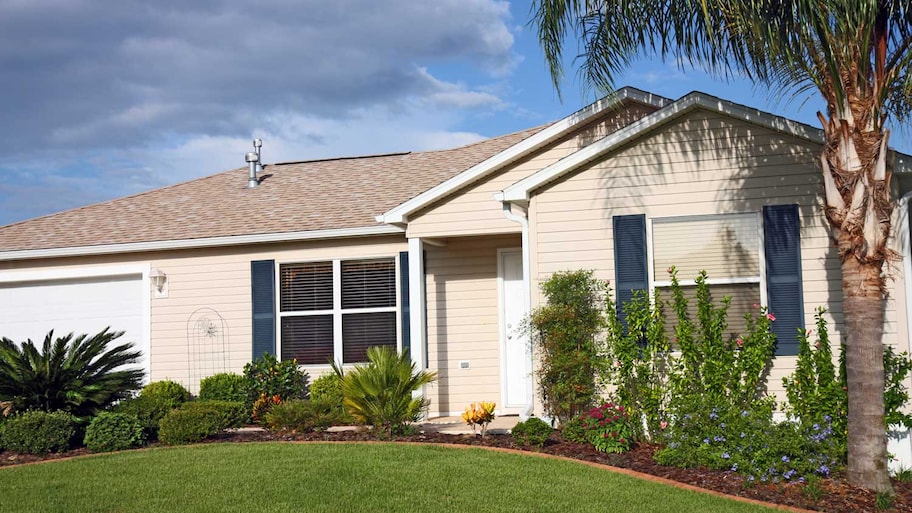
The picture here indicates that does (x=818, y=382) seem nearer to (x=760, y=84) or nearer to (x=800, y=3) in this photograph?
(x=760, y=84)

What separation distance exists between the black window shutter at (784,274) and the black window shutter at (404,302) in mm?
5042

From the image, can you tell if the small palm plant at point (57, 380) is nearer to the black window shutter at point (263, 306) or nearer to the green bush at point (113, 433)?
the green bush at point (113, 433)

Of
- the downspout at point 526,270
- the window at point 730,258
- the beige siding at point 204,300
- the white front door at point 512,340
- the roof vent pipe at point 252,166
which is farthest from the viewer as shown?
the roof vent pipe at point 252,166

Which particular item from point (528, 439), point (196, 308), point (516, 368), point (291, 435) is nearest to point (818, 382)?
point (528, 439)

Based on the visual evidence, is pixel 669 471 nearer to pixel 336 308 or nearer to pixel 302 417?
pixel 302 417

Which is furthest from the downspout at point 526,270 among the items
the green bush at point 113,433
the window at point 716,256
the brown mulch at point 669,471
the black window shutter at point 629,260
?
the green bush at point 113,433

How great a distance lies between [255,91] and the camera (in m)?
17.2

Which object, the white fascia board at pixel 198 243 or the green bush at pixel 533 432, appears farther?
the white fascia board at pixel 198 243

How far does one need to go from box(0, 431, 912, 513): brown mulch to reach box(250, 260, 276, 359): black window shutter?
2283mm

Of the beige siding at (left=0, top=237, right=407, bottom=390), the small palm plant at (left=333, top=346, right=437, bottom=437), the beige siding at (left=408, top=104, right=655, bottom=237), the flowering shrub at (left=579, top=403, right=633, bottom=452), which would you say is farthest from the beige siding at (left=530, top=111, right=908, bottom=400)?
the beige siding at (left=0, top=237, right=407, bottom=390)

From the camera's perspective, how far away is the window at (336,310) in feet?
42.4

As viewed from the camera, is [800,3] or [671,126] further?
[671,126]

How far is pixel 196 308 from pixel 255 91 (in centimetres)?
542

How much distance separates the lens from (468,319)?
12.7 m
